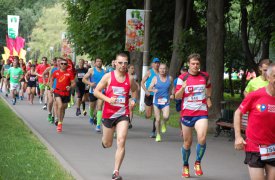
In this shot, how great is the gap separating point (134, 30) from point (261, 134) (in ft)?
59.9

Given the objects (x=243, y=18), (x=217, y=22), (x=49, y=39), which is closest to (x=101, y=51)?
(x=243, y=18)

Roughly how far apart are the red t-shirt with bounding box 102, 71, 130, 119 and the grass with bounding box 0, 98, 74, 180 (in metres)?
1.09

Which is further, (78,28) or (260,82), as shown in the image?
(78,28)

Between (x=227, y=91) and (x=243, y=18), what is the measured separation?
58.7 feet

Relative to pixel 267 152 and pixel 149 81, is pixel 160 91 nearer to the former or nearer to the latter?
pixel 149 81

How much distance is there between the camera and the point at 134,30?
2517 centimetres

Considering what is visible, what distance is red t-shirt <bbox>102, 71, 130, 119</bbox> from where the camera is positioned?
33.6 ft

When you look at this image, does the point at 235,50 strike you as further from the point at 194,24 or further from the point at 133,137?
the point at 133,137

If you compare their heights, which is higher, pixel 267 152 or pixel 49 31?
pixel 49 31

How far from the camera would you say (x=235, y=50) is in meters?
43.0

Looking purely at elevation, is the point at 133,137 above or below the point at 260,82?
below

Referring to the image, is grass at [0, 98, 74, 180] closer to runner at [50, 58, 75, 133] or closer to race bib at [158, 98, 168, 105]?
runner at [50, 58, 75, 133]

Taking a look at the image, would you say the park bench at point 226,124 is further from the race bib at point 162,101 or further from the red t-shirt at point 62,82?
the red t-shirt at point 62,82

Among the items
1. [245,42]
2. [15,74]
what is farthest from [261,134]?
[245,42]
